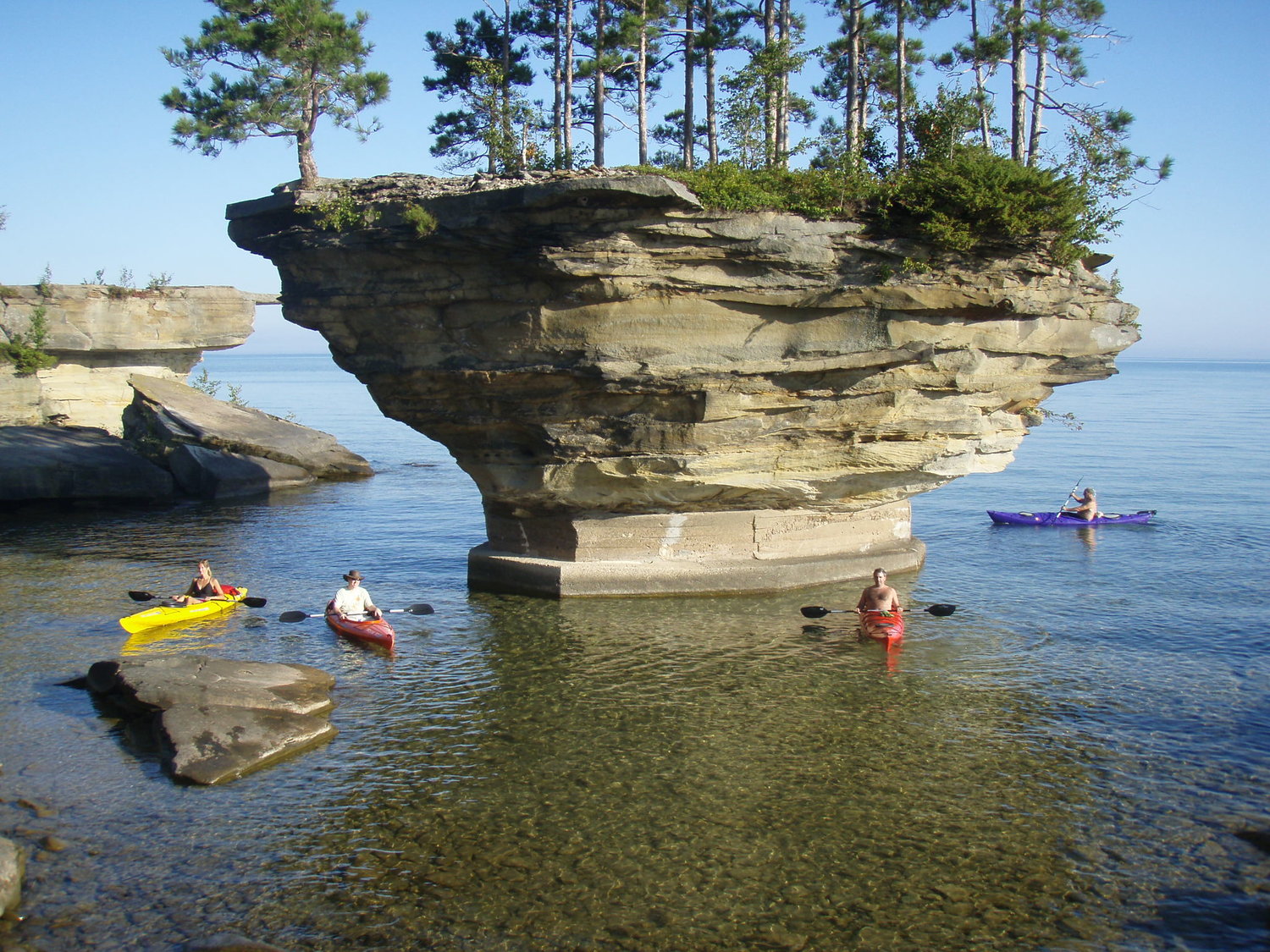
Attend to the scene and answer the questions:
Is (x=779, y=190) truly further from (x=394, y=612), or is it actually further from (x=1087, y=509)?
(x=1087, y=509)

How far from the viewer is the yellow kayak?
18.3 m

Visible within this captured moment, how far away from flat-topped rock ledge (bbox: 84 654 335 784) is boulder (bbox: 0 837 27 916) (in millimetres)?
2456

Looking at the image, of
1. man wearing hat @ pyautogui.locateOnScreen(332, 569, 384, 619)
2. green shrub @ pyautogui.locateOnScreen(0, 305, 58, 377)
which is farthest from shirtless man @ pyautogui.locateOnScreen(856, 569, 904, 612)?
green shrub @ pyautogui.locateOnScreen(0, 305, 58, 377)

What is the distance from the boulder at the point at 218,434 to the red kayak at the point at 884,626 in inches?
936

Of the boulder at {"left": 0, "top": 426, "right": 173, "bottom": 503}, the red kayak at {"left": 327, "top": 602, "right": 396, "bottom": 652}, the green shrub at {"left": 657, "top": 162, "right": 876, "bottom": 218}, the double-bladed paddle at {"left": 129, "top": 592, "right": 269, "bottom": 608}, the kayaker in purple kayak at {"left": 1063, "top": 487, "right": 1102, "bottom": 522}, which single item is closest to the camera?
the green shrub at {"left": 657, "top": 162, "right": 876, "bottom": 218}

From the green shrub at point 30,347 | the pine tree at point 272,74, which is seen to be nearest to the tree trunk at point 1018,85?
the pine tree at point 272,74

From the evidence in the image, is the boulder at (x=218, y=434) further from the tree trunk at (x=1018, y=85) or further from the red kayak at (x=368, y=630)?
the tree trunk at (x=1018, y=85)

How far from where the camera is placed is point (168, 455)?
34.9m

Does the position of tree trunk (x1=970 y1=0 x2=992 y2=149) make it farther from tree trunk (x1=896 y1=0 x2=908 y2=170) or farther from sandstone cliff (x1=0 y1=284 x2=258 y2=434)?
sandstone cliff (x1=0 y1=284 x2=258 y2=434)

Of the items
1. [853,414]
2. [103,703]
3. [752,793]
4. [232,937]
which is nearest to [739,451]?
[853,414]

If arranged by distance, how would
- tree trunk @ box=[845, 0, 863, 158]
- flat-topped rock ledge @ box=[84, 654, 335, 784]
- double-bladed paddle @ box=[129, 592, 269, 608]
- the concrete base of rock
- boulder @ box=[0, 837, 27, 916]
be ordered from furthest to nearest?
1. tree trunk @ box=[845, 0, 863, 158]
2. the concrete base of rock
3. double-bladed paddle @ box=[129, 592, 269, 608]
4. flat-topped rock ledge @ box=[84, 654, 335, 784]
5. boulder @ box=[0, 837, 27, 916]

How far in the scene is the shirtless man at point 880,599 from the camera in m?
18.3

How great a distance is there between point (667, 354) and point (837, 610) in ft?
18.4

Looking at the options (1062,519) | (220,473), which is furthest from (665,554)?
(220,473)
